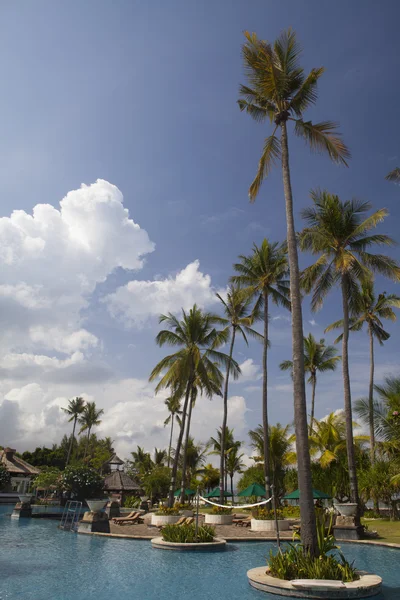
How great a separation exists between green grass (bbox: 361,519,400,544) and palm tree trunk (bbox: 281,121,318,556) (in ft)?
29.9

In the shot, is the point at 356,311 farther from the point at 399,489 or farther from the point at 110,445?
the point at 110,445

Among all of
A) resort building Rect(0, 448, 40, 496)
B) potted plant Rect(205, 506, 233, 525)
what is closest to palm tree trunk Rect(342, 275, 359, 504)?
potted plant Rect(205, 506, 233, 525)

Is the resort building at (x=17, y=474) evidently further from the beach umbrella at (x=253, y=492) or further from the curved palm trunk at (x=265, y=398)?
the curved palm trunk at (x=265, y=398)

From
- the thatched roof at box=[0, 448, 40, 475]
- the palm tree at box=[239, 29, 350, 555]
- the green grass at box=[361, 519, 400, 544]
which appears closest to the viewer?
the palm tree at box=[239, 29, 350, 555]

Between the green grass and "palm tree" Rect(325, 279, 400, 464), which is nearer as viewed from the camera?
the green grass

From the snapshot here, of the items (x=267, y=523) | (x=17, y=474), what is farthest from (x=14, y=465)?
(x=267, y=523)

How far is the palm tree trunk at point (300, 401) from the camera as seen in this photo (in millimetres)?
9673

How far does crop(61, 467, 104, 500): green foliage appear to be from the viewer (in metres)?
35.2

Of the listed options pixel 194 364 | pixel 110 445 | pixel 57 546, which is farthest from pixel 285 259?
pixel 110 445

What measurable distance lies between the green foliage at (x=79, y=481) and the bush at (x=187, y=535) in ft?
69.7

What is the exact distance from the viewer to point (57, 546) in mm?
16672

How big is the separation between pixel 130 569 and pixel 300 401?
276 inches

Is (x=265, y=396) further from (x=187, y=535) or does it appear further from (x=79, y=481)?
(x=79, y=481)

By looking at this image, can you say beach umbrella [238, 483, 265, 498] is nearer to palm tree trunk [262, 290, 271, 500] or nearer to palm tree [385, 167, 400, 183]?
palm tree trunk [262, 290, 271, 500]
